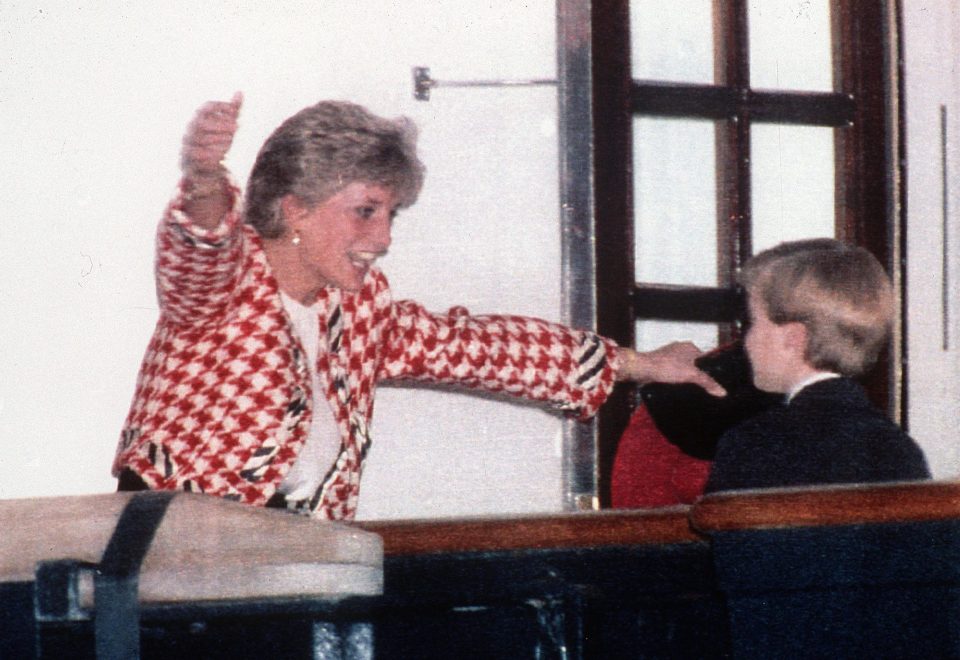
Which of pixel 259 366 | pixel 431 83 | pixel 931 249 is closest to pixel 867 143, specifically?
pixel 931 249

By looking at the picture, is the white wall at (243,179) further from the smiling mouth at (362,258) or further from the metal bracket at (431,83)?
the smiling mouth at (362,258)

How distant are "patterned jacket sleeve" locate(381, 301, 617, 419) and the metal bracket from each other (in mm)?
590

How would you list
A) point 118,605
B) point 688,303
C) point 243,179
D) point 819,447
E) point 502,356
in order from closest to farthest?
point 118,605 → point 819,447 → point 502,356 → point 243,179 → point 688,303

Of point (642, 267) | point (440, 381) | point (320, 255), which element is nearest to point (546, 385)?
point (440, 381)

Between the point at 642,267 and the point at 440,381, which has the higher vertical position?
the point at 642,267

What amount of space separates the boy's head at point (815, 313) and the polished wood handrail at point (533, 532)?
682mm

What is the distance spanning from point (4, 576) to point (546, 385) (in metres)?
1.24

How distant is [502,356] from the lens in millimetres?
2162

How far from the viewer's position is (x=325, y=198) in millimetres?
2041

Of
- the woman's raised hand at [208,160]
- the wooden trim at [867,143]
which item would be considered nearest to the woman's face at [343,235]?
the woman's raised hand at [208,160]

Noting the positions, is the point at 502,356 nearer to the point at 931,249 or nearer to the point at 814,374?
the point at 814,374

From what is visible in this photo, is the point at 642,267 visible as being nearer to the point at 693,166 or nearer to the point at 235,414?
the point at 693,166

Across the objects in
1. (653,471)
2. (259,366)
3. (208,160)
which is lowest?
(653,471)

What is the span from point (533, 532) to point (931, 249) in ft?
6.47
